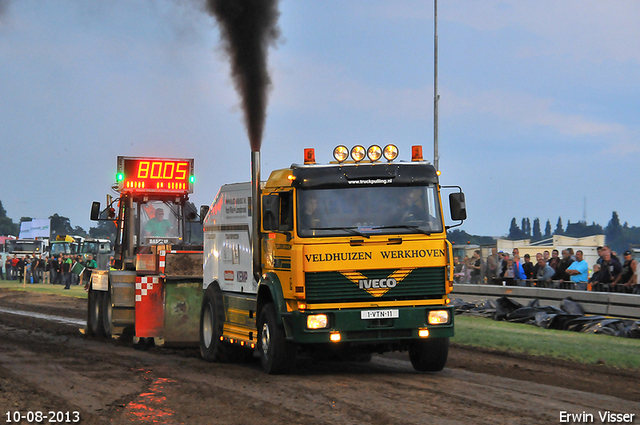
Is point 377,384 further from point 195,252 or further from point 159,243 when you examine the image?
point 159,243

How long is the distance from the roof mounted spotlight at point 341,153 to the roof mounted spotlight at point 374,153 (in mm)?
327

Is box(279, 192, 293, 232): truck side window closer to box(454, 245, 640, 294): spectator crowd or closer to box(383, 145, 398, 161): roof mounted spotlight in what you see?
box(383, 145, 398, 161): roof mounted spotlight

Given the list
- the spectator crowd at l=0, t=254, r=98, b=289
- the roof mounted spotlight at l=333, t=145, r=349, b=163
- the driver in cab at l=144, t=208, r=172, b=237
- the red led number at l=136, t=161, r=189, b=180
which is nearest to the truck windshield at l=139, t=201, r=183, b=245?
the driver in cab at l=144, t=208, r=172, b=237

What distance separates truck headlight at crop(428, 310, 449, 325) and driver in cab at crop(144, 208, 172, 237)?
27.7 feet

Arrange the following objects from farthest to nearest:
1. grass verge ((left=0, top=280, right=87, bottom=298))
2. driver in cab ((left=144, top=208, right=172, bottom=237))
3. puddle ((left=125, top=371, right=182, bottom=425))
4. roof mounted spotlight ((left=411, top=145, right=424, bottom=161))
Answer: grass verge ((left=0, top=280, right=87, bottom=298)) → driver in cab ((left=144, top=208, right=172, bottom=237)) → roof mounted spotlight ((left=411, top=145, right=424, bottom=161)) → puddle ((left=125, top=371, right=182, bottom=425))

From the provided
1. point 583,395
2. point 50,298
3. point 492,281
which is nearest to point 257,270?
point 583,395

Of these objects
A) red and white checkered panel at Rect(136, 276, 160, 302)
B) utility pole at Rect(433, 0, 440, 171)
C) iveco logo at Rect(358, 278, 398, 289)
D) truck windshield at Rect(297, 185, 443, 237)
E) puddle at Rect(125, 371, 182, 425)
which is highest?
utility pole at Rect(433, 0, 440, 171)

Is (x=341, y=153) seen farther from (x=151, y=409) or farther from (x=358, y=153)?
(x=151, y=409)

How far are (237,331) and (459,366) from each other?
345 centimetres

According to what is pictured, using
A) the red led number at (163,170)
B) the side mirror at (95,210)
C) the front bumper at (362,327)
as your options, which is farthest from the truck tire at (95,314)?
the front bumper at (362,327)

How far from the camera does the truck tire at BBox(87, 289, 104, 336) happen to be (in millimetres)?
18531

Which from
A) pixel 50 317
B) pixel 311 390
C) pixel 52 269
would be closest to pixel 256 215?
pixel 311 390

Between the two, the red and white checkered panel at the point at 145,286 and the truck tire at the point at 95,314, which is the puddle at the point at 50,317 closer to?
the truck tire at the point at 95,314

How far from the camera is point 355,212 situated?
11086 mm
